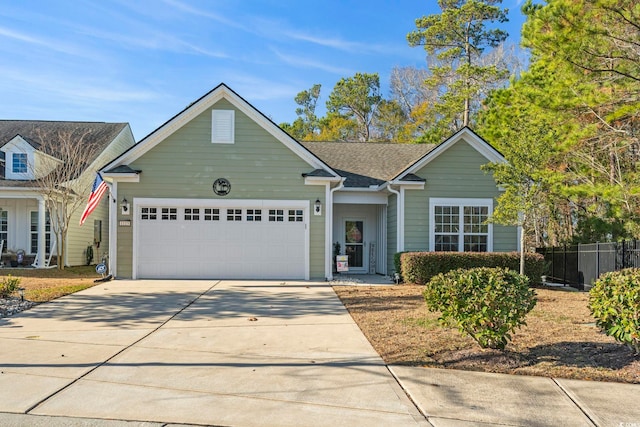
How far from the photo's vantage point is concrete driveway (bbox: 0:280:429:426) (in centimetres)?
462

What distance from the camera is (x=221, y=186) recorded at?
51.4ft

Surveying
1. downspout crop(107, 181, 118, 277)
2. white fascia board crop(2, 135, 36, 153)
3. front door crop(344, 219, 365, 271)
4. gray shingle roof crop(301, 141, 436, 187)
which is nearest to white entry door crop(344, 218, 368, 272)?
front door crop(344, 219, 365, 271)

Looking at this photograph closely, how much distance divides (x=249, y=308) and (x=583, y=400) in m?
6.56

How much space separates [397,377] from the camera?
18.8 ft

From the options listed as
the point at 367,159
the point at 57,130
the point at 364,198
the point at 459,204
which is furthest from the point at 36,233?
the point at 459,204

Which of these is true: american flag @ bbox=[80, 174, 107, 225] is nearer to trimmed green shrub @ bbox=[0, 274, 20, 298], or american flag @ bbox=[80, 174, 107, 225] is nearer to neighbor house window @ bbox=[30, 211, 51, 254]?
trimmed green shrub @ bbox=[0, 274, 20, 298]

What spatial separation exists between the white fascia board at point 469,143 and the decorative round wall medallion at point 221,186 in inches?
205

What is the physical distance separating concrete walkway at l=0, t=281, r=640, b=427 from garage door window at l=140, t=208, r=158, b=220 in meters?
7.05

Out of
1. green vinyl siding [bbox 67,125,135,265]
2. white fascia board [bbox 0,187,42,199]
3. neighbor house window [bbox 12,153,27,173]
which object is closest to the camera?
white fascia board [bbox 0,187,42,199]

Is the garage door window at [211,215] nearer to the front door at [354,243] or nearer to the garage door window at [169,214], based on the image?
the garage door window at [169,214]

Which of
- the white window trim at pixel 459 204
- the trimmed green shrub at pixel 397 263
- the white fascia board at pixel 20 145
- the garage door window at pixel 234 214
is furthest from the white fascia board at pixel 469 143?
the white fascia board at pixel 20 145

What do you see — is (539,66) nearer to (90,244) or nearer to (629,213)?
(629,213)

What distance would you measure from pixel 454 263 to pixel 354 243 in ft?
16.0

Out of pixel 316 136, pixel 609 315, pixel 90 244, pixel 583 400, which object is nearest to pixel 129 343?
pixel 583 400
